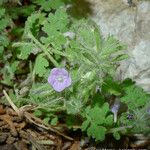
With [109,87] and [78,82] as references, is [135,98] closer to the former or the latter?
[109,87]

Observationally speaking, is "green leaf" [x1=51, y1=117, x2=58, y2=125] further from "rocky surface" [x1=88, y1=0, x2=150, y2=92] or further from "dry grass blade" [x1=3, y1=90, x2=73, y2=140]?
"rocky surface" [x1=88, y1=0, x2=150, y2=92]

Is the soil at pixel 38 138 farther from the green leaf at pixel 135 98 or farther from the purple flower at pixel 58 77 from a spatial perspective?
the purple flower at pixel 58 77

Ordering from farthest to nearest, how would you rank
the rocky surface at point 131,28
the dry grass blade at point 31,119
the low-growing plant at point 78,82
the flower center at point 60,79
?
the rocky surface at point 131,28 < the dry grass blade at point 31,119 < the low-growing plant at point 78,82 < the flower center at point 60,79

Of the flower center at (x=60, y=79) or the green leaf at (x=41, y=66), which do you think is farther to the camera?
the green leaf at (x=41, y=66)

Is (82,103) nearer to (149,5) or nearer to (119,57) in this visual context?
(119,57)

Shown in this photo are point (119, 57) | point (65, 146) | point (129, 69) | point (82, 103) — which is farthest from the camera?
point (129, 69)

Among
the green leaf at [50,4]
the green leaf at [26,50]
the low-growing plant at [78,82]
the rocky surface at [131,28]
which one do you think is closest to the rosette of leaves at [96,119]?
the low-growing plant at [78,82]

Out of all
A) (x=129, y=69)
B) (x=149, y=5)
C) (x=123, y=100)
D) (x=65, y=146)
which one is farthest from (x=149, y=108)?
(x=149, y=5)

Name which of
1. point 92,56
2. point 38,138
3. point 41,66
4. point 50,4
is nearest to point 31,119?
point 38,138
